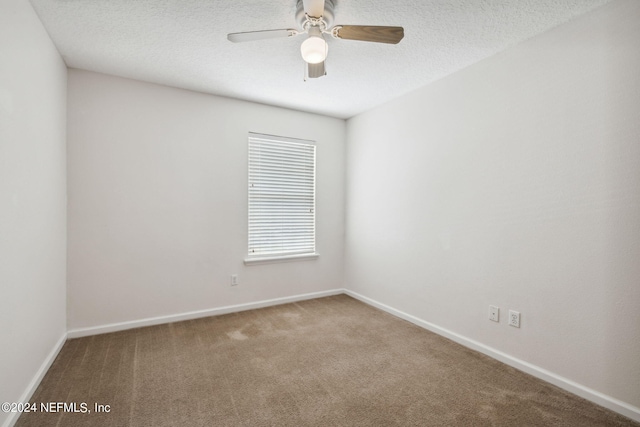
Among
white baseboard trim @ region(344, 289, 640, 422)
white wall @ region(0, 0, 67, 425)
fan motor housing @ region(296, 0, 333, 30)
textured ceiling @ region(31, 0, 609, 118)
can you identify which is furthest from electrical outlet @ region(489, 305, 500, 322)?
white wall @ region(0, 0, 67, 425)

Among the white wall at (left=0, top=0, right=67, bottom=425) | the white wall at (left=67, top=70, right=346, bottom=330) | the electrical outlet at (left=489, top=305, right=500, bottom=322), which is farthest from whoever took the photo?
the white wall at (left=67, top=70, right=346, bottom=330)

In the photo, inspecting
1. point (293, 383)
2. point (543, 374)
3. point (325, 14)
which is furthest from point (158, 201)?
point (543, 374)

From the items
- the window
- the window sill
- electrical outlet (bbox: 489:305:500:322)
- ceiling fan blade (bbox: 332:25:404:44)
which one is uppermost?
ceiling fan blade (bbox: 332:25:404:44)

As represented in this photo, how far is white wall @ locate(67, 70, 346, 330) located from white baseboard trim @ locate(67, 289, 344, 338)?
1.9 inches

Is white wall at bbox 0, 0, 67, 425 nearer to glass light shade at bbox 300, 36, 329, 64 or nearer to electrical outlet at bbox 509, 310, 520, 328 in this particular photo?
glass light shade at bbox 300, 36, 329, 64

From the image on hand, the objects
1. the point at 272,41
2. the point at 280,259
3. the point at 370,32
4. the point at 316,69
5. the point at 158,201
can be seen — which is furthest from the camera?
the point at 280,259

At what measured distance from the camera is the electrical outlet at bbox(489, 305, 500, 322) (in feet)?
8.33

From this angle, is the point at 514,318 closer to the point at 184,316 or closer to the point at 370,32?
the point at 370,32

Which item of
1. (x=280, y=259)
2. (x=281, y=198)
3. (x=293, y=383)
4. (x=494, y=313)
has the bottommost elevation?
(x=293, y=383)

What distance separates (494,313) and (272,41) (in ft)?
9.39

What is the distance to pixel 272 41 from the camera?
2.38 meters

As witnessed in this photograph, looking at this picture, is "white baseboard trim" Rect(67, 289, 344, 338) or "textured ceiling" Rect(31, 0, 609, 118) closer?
"textured ceiling" Rect(31, 0, 609, 118)

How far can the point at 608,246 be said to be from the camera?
192cm

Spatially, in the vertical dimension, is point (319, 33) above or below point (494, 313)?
above
